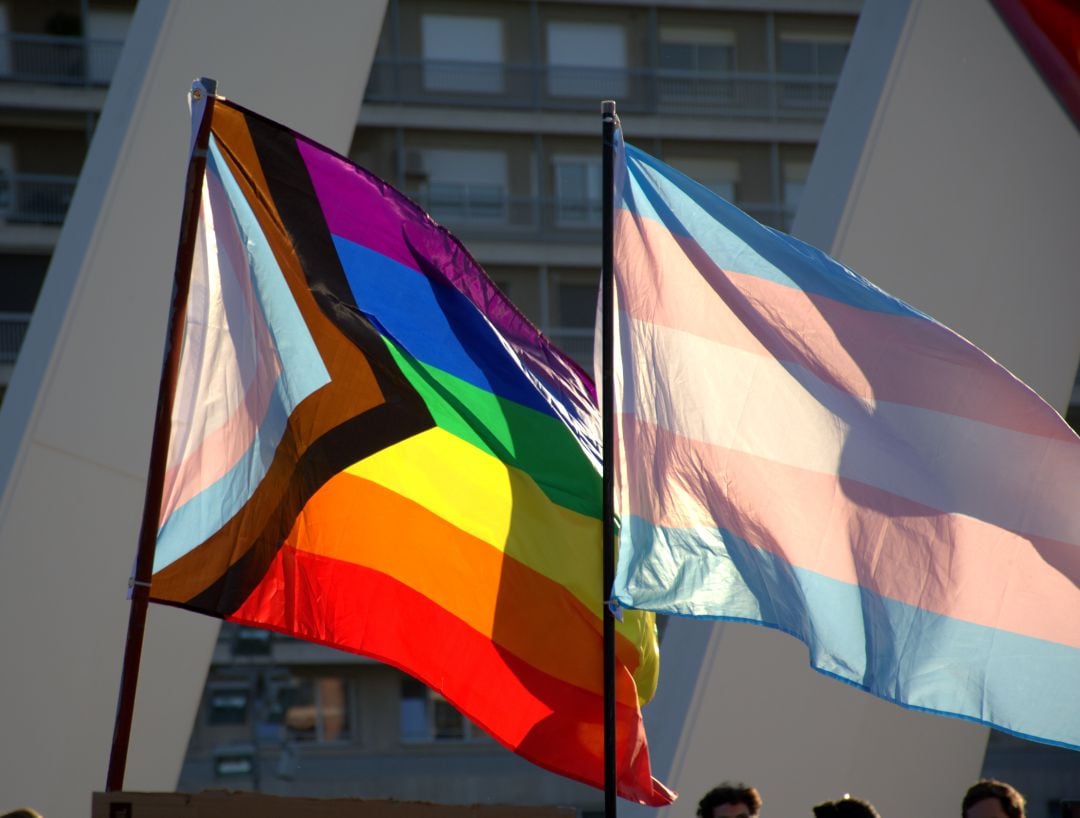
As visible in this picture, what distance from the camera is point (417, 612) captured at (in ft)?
13.0

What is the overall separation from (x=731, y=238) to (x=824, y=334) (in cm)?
33

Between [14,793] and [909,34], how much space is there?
4.15 m

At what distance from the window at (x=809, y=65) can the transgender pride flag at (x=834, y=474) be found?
2747 centimetres

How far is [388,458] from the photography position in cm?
399

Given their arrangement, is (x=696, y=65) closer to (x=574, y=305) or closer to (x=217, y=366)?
(x=574, y=305)

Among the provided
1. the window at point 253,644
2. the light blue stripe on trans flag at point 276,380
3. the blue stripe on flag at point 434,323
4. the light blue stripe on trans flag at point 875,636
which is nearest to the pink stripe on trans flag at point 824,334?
the blue stripe on flag at point 434,323

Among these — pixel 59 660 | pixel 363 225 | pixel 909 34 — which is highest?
pixel 909 34

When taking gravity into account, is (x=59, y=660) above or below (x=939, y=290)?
below

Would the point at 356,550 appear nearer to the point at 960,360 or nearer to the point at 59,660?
the point at 960,360

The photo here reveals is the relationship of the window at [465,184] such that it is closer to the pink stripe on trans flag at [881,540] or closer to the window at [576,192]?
the window at [576,192]

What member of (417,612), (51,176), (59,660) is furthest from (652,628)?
(51,176)

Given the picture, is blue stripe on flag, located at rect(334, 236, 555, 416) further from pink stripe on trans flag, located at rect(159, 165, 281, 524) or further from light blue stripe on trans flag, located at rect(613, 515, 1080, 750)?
light blue stripe on trans flag, located at rect(613, 515, 1080, 750)

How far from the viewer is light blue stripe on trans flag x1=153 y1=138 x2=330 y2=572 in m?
3.69

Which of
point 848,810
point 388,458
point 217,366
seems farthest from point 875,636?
point 217,366
